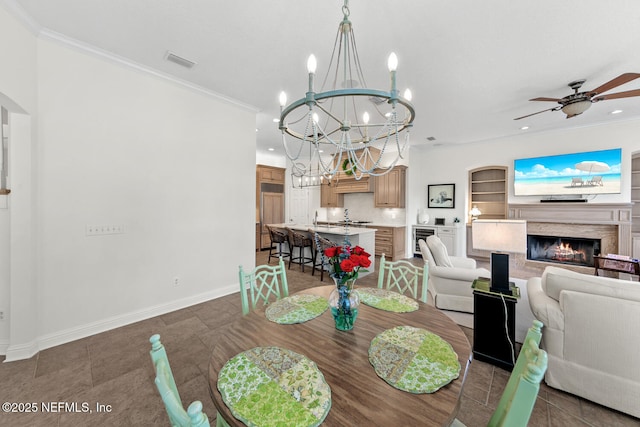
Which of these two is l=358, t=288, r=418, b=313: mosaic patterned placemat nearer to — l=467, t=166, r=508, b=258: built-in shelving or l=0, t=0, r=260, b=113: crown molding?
l=0, t=0, r=260, b=113: crown molding

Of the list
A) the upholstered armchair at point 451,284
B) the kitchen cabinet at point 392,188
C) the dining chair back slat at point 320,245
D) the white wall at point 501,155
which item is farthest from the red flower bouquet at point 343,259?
the white wall at point 501,155

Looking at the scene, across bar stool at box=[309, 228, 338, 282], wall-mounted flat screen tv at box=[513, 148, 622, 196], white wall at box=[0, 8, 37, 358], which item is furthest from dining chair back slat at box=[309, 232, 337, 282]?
wall-mounted flat screen tv at box=[513, 148, 622, 196]

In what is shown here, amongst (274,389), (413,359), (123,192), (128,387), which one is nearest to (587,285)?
(413,359)

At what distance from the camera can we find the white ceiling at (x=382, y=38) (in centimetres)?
193

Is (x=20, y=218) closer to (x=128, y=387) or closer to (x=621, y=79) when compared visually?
(x=128, y=387)

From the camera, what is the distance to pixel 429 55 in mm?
2521

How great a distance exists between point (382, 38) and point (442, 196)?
4.99 metres

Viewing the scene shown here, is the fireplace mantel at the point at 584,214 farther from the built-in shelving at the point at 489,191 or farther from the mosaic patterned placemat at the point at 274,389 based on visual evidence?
the mosaic patterned placemat at the point at 274,389

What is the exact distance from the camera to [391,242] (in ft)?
19.6

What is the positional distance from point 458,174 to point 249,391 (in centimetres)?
660

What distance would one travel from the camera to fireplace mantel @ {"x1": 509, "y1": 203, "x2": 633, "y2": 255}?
4.34 metres

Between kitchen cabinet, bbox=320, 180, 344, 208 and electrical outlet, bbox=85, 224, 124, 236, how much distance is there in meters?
5.15

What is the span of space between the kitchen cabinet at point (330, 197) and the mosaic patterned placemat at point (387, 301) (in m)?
5.40

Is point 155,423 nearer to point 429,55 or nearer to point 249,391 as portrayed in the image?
point 249,391
